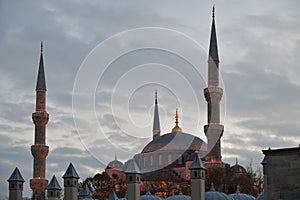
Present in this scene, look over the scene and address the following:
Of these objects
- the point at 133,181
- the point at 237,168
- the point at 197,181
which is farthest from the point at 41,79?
the point at 197,181

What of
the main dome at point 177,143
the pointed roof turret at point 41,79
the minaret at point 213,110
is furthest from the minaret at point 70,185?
the main dome at point 177,143

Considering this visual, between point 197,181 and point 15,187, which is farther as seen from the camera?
point 15,187

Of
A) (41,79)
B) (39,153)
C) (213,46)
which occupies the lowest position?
(39,153)

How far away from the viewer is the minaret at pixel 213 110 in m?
58.2

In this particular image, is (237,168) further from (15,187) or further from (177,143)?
(15,187)

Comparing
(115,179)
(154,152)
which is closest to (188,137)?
(154,152)

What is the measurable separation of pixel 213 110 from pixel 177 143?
455 inches

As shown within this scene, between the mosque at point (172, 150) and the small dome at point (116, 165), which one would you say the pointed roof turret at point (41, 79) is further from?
the small dome at point (116, 165)

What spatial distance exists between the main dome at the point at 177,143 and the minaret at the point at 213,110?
7057mm

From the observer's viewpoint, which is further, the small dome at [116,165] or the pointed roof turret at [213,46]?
the small dome at [116,165]

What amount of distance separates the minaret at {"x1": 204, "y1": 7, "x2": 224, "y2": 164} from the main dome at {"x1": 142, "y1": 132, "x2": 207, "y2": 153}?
706 centimetres

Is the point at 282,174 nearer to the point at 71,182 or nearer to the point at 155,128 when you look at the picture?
the point at 71,182

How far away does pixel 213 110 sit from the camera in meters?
58.5

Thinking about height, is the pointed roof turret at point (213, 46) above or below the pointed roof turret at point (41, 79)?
above
